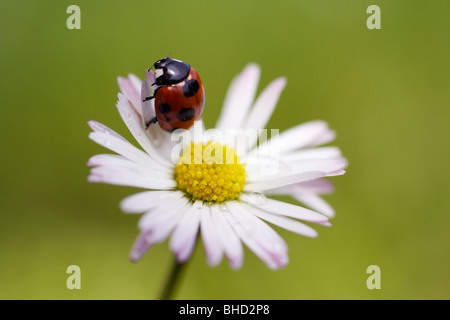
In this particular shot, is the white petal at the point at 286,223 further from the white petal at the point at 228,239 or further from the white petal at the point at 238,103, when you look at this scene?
the white petal at the point at 238,103

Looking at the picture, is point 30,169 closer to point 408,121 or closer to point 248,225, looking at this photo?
point 248,225

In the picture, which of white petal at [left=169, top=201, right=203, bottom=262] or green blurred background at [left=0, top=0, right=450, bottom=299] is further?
green blurred background at [left=0, top=0, right=450, bottom=299]

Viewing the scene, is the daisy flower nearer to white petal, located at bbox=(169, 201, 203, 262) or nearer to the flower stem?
white petal, located at bbox=(169, 201, 203, 262)

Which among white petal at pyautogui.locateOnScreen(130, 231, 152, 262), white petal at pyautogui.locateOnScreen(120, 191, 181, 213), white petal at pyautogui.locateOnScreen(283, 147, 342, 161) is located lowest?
white petal at pyautogui.locateOnScreen(130, 231, 152, 262)

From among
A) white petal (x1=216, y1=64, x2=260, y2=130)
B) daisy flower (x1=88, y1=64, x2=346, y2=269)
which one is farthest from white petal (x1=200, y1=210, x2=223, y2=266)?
white petal (x1=216, y1=64, x2=260, y2=130)

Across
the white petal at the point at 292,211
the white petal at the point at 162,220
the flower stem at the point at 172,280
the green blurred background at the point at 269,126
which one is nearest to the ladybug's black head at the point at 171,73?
the white petal at the point at 162,220

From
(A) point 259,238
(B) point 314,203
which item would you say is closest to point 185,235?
(A) point 259,238
